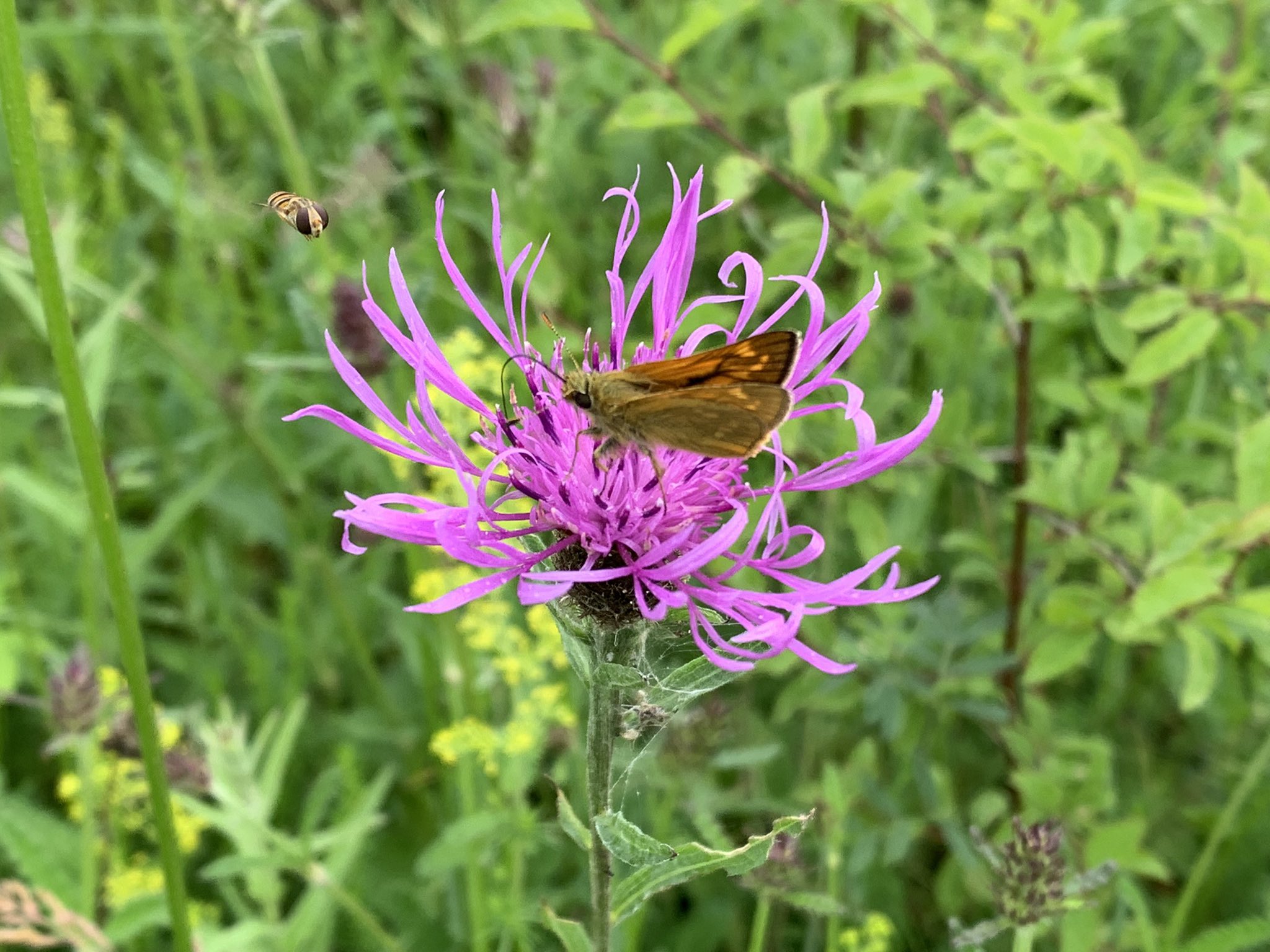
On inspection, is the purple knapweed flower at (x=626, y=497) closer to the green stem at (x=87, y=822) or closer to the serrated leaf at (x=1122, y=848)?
the serrated leaf at (x=1122, y=848)

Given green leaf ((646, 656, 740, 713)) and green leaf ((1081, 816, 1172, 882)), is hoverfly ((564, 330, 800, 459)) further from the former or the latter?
green leaf ((1081, 816, 1172, 882))

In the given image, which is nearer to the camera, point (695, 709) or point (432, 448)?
point (432, 448)

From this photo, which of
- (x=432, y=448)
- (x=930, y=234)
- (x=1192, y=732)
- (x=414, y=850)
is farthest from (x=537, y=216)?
(x=1192, y=732)

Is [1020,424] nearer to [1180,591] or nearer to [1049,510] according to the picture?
[1049,510]

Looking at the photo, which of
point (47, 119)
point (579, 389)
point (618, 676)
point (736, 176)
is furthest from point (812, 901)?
point (47, 119)

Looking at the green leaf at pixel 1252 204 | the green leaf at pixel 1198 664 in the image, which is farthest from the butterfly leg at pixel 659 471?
the green leaf at pixel 1252 204

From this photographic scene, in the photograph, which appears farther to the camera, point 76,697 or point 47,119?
point 47,119

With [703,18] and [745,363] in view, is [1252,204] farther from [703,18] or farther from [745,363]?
[745,363]
